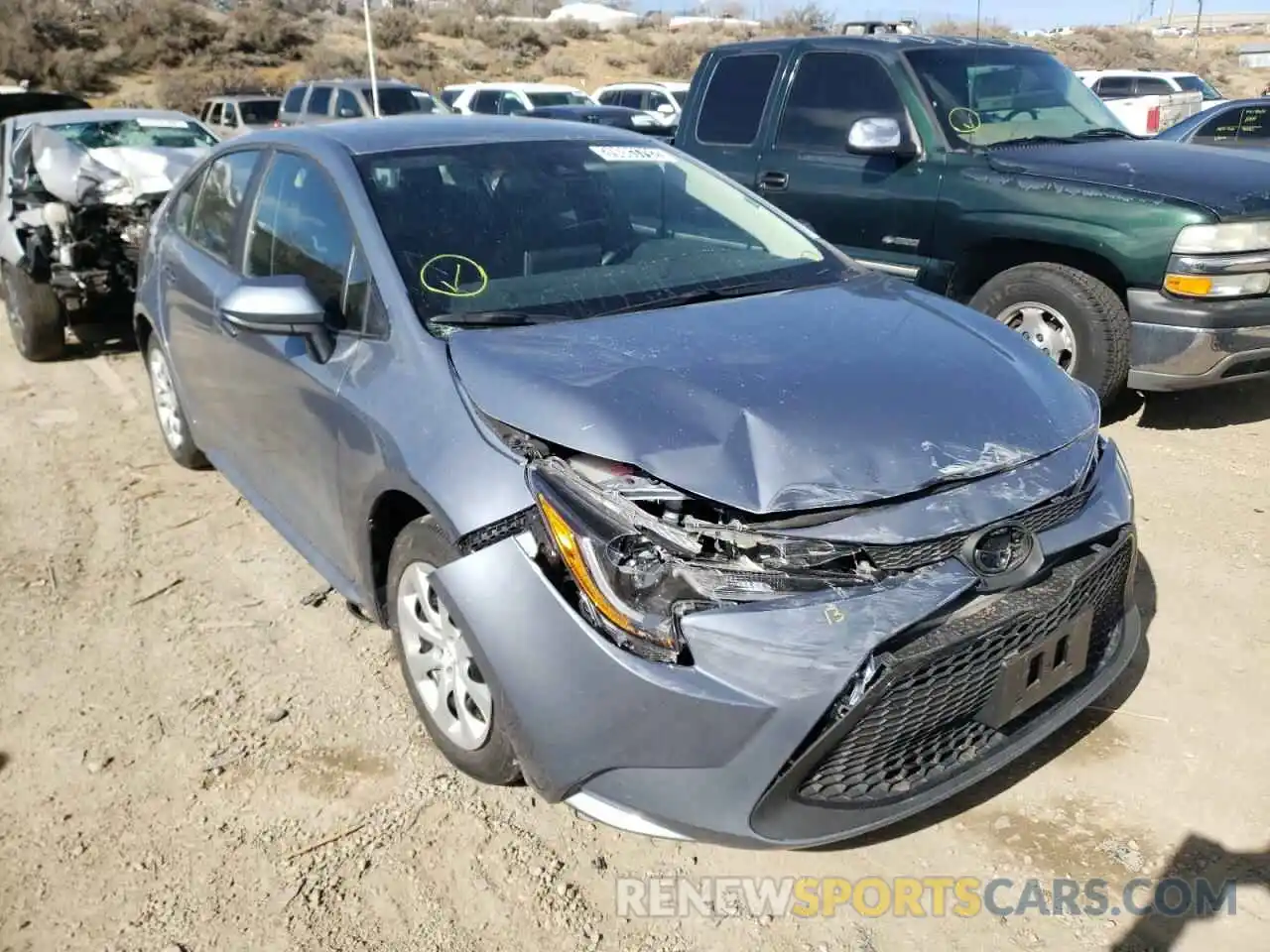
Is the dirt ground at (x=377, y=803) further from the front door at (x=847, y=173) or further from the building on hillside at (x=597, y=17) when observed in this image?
the building on hillside at (x=597, y=17)

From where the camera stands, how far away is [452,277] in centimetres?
306

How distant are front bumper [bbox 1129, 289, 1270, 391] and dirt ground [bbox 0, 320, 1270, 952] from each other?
3.09ft

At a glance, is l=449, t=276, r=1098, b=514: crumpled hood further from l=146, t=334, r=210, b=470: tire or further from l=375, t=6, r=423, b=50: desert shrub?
l=375, t=6, r=423, b=50: desert shrub

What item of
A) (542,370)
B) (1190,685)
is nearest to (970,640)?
(542,370)

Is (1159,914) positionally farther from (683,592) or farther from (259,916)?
(259,916)

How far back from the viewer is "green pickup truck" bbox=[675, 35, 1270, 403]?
471cm

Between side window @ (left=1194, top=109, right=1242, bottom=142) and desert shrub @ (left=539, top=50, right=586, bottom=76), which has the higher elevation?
side window @ (left=1194, top=109, right=1242, bottom=142)

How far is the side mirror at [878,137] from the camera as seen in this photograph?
18.0ft

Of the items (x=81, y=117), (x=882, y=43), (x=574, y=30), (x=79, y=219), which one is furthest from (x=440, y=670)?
(x=574, y=30)

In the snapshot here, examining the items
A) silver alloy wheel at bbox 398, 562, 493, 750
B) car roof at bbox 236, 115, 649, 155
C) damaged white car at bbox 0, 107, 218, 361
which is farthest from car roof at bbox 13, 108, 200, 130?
silver alloy wheel at bbox 398, 562, 493, 750

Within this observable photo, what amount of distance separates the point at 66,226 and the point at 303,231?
448 centimetres

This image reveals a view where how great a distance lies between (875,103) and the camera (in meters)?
5.86

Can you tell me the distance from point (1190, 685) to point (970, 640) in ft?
4.67

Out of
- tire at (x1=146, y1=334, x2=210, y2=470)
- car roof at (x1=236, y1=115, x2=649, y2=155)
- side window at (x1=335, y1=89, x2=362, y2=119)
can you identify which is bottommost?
tire at (x1=146, y1=334, x2=210, y2=470)
